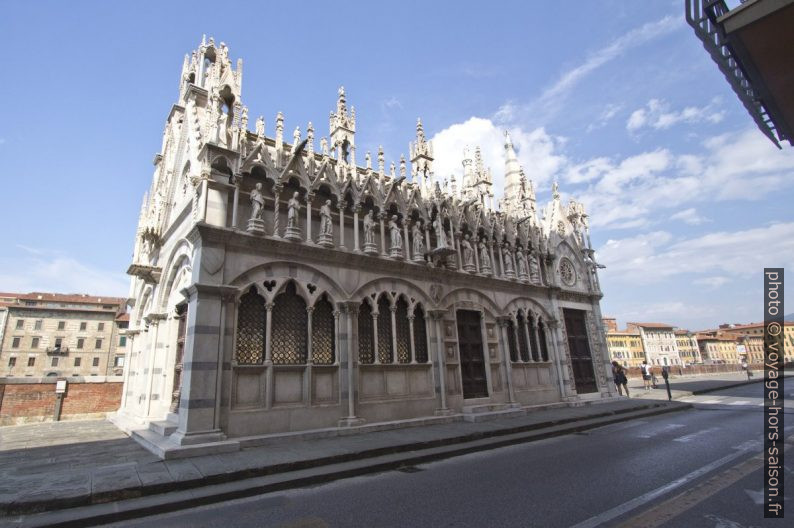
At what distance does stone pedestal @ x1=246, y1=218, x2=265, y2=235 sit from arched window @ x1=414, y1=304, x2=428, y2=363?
6.66 m

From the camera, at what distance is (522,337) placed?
1950cm

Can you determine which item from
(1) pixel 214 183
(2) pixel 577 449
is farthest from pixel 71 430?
(2) pixel 577 449

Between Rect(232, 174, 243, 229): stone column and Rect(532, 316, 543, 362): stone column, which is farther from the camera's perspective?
Rect(532, 316, 543, 362): stone column

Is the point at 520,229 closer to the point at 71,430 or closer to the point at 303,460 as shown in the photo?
the point at 303,460

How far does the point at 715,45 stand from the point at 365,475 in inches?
467

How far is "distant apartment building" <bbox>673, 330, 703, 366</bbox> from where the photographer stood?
11412 centimetres

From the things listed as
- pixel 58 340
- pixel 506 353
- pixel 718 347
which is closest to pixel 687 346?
pixel 718 347

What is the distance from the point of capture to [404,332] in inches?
595

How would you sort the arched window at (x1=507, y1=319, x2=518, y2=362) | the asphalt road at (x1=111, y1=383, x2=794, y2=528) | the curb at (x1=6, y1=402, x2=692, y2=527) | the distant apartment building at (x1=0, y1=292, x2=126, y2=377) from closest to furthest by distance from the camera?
the asphalt road at (x1=111, y1=383, x2=794, y2=528)
the curb at (x1=6, y1=402, x2=692, y2=527)
the arched window at (x1=507, y1=319, x2=518, y2=362)
the distant apartment building at (x1=0, y1=292, x2=126, y2=377)

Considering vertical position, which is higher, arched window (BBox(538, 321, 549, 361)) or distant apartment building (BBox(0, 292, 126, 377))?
distant apartment building (BBox(0, 292, 126, 377))

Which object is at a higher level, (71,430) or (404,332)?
(404,332)

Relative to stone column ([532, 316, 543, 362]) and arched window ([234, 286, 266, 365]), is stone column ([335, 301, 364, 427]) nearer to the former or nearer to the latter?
arched window ([234, 286, 266, 365])

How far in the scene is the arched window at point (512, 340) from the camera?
18594mm

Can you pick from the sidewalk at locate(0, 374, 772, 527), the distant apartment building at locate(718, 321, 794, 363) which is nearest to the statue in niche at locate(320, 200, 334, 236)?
the sidewalk at locate(0, 374, 772, 527)
